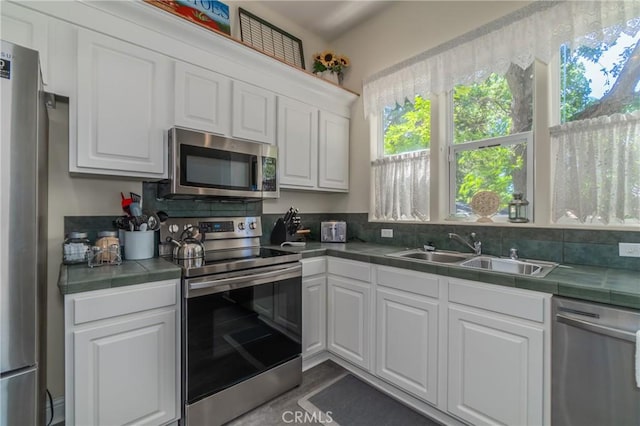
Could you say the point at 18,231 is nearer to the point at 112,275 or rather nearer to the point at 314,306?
the point at 112,275

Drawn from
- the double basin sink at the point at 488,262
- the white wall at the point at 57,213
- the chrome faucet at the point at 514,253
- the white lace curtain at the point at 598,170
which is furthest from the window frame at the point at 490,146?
the white wall at the point at 57,213

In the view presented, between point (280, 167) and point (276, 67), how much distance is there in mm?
785

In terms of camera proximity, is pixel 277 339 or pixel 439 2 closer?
pixel 277 339

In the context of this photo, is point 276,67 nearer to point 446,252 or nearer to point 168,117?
point 168,117

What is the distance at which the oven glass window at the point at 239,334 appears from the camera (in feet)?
4.82

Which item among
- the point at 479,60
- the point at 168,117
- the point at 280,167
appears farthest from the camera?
the point at 280,167

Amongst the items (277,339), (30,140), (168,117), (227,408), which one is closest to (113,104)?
(168,117)

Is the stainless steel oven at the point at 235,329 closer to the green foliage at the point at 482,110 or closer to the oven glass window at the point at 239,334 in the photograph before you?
the oven glass window at the point at 239,334

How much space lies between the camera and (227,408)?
62.4 inches

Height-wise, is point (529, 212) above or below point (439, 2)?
below

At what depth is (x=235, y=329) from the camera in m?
1.62

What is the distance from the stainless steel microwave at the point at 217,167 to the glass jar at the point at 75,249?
51 cm

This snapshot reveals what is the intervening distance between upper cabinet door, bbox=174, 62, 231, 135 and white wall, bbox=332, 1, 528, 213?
1.36 metres

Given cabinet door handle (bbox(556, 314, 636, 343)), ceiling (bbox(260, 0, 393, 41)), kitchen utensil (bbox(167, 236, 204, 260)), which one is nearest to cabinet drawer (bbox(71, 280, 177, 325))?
kitchen utensil (bbox(167, 236, 204, 260))
